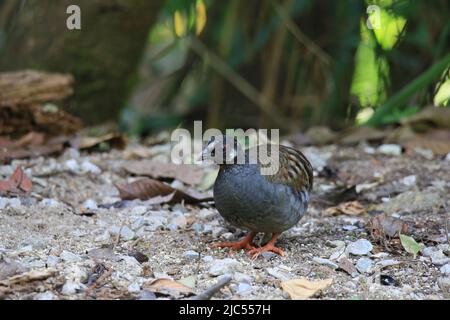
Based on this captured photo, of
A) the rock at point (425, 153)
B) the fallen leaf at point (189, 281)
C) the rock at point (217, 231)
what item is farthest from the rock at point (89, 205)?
the rock at point (425, 153)

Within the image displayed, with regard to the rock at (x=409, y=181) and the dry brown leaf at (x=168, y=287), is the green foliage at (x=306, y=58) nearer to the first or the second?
the rock at (x=409, y=181)

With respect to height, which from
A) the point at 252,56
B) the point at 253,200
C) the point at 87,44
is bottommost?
the point at 253,200

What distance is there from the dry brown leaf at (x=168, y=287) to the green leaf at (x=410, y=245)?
1300 mm

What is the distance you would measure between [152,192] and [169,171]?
62cm

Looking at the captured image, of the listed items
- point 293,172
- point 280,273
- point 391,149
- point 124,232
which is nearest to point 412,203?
point 293,172

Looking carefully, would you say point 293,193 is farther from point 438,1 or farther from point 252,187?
point 438,1

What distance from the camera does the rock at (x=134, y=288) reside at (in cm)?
344

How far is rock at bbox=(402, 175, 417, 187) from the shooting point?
5.43 m

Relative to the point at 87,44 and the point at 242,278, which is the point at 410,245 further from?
the point at 87,44

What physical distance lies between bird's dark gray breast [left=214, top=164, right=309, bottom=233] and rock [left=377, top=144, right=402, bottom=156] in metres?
2.32

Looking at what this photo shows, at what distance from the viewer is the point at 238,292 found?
11.4 ft

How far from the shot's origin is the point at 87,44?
7336 mm

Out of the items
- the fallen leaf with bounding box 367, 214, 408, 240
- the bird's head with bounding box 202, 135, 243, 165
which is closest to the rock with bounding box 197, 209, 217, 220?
the bird's head with bounding box 202, 135, 243, 165

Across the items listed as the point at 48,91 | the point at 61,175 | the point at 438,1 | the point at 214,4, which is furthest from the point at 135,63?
the point at 438,1
